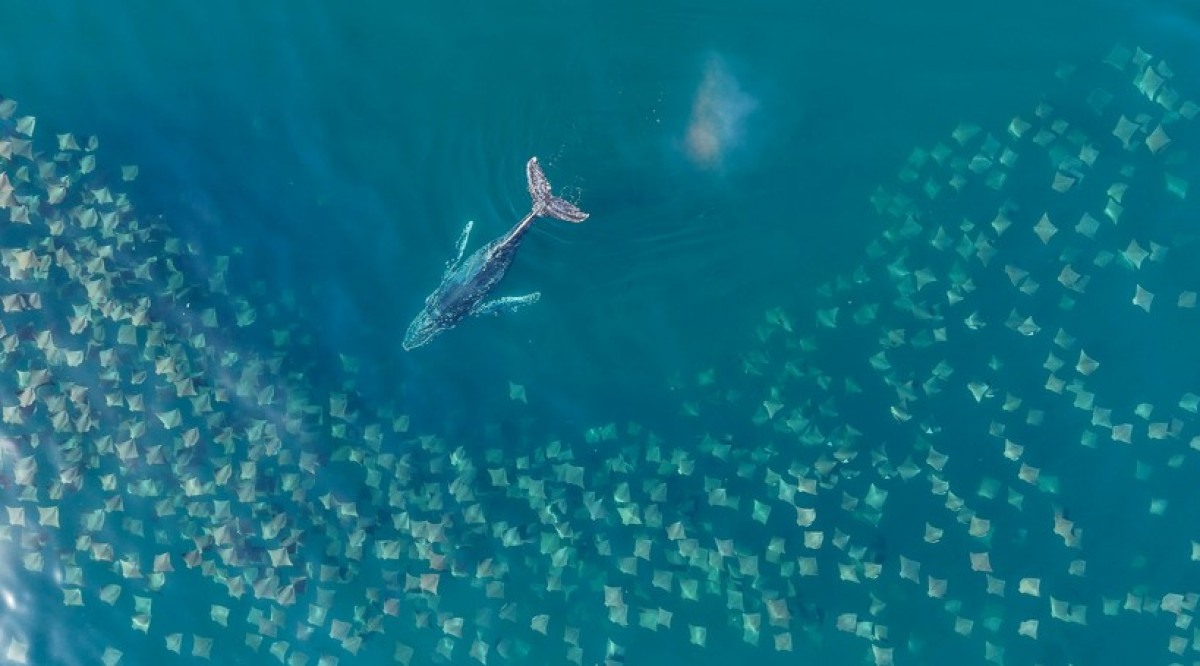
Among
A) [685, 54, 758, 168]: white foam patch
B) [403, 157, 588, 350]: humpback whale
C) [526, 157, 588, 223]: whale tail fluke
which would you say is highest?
[685, 54, 758, 168]: white foam patch

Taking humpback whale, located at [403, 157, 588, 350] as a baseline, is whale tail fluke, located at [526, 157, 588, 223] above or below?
above

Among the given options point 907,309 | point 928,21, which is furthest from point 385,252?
point 928,21

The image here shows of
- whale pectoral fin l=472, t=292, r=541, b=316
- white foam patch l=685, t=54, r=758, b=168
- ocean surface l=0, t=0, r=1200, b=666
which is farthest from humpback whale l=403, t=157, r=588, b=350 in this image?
white foam patch l=685, t=54, r=758, b=168

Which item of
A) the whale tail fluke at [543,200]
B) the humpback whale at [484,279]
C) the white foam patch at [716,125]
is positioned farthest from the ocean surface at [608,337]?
the whale tail fluke at [543,200]

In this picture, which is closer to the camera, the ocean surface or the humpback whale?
the humpback whale

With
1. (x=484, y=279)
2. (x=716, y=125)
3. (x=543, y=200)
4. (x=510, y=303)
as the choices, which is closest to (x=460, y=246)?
(x=484, y=279)

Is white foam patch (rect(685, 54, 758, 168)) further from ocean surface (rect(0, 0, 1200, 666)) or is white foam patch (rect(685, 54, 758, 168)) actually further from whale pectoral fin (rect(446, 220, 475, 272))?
whale pectoral fin (rect(446, 220, 475, 272))

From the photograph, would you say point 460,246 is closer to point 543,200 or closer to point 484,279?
point 484,279
